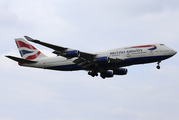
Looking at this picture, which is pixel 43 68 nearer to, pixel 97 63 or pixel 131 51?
pixel 97 63

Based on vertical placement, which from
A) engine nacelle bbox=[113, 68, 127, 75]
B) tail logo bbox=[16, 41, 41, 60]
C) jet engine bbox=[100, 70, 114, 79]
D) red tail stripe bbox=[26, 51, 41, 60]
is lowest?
jet engine bbox=[100, 70, 114, 79]

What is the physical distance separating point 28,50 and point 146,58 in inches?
879

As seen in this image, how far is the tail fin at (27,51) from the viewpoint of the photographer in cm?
5188

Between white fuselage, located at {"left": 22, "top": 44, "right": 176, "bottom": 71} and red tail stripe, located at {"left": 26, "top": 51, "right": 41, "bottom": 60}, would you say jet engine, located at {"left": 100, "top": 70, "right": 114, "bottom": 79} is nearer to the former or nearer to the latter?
white fuselage, located at {"left": 22, "top": 44, "right": 176, "bottom": 71}

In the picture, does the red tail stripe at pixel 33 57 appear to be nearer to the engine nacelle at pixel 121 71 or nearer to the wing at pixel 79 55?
the wing at pixel 79 55

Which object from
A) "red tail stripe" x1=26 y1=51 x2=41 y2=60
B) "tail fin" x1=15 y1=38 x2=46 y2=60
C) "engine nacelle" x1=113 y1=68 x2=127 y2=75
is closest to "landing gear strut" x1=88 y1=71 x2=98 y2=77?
"engine nacelle" x1=113 y1=68 x2=127 y2=75

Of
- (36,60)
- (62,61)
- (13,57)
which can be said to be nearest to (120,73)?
(62,61)

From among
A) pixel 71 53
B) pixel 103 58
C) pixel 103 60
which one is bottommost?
pixel 103 60

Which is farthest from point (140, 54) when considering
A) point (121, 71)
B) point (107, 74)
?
point (107, 74)

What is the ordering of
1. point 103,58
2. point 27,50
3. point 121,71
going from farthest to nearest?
point 27,50 < point 121,71 < point 103,58

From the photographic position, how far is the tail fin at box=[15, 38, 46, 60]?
51.9 meters

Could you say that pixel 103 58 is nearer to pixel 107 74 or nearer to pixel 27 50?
pixel 107 74

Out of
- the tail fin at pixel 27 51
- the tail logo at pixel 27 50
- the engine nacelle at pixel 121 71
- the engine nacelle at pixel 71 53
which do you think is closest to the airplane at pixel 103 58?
the engine nacelle at pixel 71 53

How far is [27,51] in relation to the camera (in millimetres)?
52469
